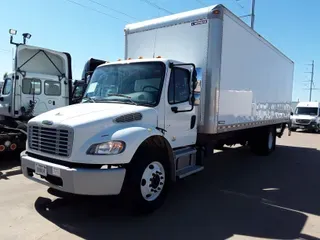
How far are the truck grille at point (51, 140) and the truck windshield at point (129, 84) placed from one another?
1200 millimetres

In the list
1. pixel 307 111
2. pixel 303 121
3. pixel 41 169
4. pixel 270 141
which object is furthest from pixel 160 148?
pixel 307 111

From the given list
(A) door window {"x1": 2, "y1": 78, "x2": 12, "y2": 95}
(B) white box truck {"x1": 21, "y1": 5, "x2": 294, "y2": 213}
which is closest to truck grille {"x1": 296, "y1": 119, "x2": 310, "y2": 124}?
(B) white box truck {"x1": 21, "y1": 5, "x2": 294, "y2": 213}

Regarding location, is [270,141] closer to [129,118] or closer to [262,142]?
[262,142]

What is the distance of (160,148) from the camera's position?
4961 millimetres

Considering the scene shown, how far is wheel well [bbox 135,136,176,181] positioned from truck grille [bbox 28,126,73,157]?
3.45 feet

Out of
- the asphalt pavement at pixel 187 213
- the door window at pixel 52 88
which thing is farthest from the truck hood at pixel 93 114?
the door window at pixel 52 88

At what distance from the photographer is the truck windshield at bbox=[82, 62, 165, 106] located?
5051 mm

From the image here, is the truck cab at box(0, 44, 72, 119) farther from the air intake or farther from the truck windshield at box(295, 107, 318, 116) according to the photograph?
the truck windshield at box(295, 107, 318, 116)

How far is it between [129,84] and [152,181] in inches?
69.7

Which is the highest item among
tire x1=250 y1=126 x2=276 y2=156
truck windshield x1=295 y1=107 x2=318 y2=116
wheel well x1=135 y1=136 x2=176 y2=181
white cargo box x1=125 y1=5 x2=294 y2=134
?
white cargo box x1=125 y1=5 x2=294 y2=134

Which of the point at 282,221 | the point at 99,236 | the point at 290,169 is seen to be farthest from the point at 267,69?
the point at 99,236

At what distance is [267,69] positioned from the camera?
9602 millimetres

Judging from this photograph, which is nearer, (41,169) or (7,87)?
(41,169)

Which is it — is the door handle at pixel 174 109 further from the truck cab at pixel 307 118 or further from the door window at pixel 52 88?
the truck cab at pixel 307 118
